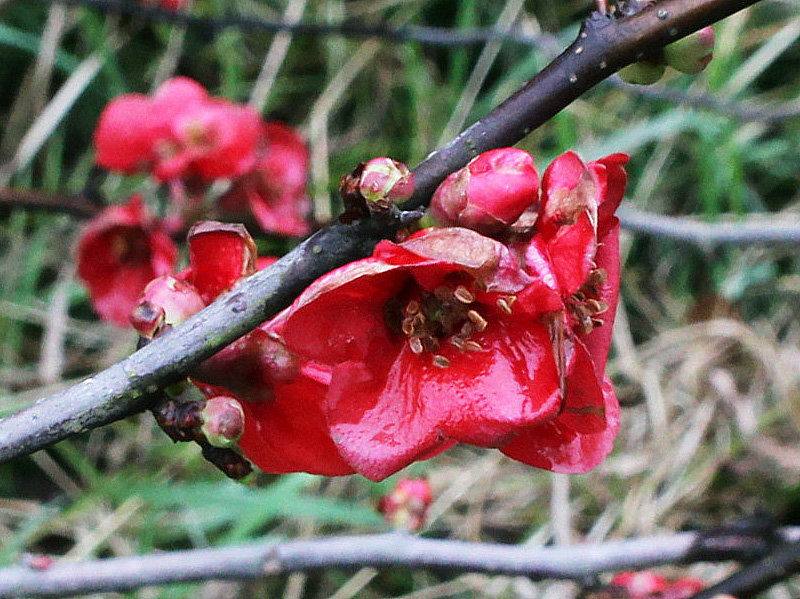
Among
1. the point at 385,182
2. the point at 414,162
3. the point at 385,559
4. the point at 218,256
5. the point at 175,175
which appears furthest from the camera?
the point at 414,162

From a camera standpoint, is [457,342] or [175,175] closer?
[457,342]

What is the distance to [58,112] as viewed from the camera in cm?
144

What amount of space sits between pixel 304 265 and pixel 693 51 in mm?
208

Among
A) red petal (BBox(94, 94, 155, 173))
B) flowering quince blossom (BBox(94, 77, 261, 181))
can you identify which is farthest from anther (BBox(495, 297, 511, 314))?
red petal (BBox(94, 94, 155, 173))

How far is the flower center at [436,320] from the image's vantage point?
1.30 ft

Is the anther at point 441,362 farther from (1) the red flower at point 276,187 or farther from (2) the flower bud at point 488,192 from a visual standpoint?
(1) the red flower at point 276,187

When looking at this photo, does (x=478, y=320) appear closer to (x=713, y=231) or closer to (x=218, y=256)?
(x=218, y=256)

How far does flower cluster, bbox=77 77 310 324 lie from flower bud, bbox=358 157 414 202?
776mm

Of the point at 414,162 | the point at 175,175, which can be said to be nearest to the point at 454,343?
the point at 175,175

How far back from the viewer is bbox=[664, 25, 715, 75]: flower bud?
0.37m

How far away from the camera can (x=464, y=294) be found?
1.25 feet

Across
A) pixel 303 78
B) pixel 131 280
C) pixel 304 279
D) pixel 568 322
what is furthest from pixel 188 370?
pixel 303 78

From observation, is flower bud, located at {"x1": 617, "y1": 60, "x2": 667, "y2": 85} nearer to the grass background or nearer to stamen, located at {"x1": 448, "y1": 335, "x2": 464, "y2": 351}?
stamen, located at {"x1": 448, "y1": 335, "x2": 464, "y2": 351}

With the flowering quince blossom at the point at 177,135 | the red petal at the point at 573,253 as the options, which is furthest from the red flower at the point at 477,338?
the flowering quince blossom at the point at 177,135
